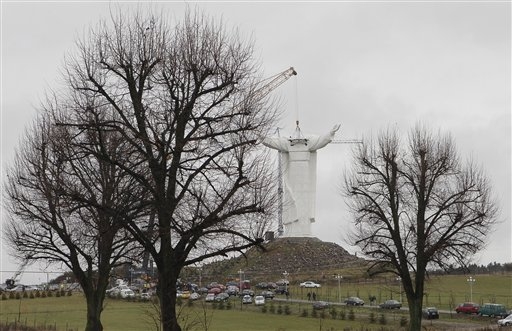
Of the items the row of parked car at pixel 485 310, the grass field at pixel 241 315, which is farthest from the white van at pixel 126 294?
the row of parked car at pixel 485 310

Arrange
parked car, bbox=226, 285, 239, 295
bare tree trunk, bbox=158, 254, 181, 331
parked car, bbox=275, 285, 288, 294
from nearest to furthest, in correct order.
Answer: bare tree trunk, bbox=158, 254, 181, 331 < parked car, bbox=226, 285, 239, 295 < parked car, bbox=275, 285, 288, 294

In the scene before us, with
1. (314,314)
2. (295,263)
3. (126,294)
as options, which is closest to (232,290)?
(126,294)

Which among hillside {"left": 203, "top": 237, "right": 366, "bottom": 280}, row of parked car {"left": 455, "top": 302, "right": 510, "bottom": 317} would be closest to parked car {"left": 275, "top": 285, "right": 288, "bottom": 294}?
hillside {"left": 203, "top": 237, "right": 366, "bottom": 280}

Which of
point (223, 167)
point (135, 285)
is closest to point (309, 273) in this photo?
point (135, 285)

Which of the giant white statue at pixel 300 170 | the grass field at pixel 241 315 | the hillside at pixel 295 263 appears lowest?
the grass field at pixel 241 315

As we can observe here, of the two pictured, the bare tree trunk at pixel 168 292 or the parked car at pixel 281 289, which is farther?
the parked car at pixel 281 289

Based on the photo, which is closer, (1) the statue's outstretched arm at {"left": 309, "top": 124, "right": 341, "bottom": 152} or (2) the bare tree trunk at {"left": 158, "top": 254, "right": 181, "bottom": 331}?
(2) the bare tree trunk at {"left": 158, "top": 254, "right": 181, "bottom": 331}

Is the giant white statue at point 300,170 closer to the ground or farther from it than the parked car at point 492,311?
farther from it

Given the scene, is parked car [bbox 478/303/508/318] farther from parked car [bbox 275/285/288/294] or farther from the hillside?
the hillside

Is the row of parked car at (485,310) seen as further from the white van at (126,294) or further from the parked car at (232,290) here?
the white van at (126,294)

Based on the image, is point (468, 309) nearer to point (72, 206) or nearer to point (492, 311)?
point (492, 311)

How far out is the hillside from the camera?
94.5 metres

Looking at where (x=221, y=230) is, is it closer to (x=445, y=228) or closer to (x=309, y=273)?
(x=445, y=228)

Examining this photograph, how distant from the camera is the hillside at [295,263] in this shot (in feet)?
310
